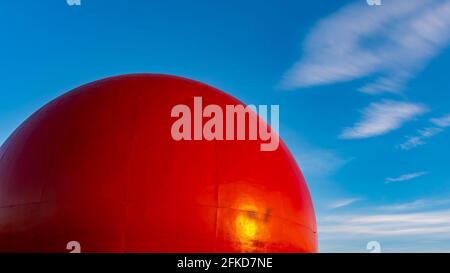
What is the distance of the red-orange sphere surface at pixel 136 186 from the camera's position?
24.9 feet

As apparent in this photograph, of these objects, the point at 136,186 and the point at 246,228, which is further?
the point at 246,228

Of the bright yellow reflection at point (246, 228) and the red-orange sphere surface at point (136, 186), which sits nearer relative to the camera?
the red-orange sphere surface at point (136, 186)

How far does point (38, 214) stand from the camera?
7.95 m

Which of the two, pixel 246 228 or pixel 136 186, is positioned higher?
pixel 136 186

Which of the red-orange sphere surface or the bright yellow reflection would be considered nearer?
the red-orange sphere surface

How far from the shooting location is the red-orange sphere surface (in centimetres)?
760

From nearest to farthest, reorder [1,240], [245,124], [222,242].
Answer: [222,242] → [1,240] → [245,124]

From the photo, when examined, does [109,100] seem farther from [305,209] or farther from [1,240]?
[305,209]

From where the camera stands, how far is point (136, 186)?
7.63 meters
